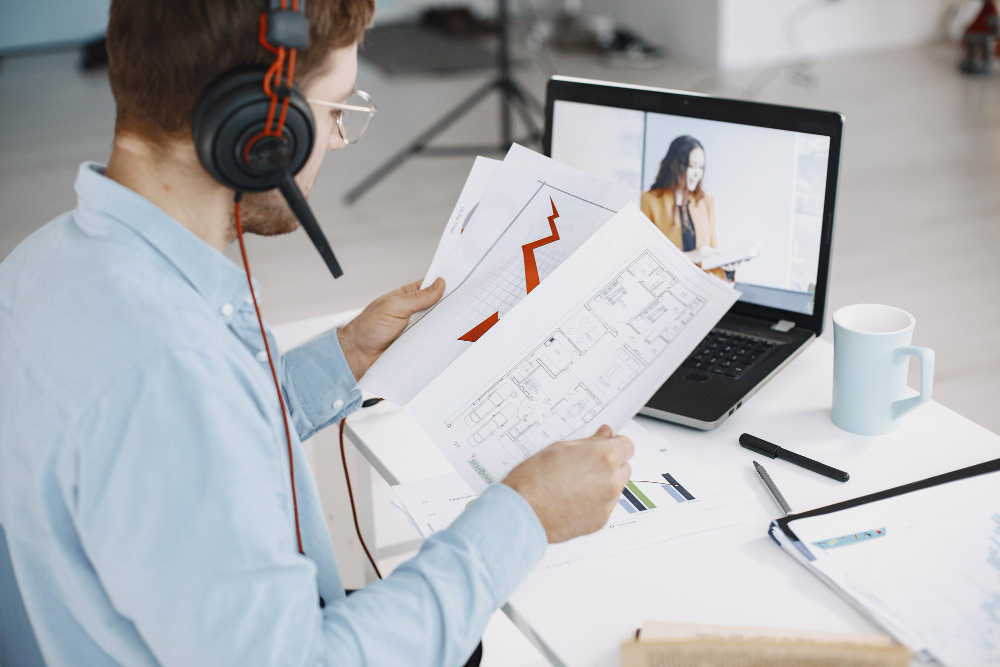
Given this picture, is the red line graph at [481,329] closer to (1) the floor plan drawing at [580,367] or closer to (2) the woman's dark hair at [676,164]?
(1) the floor plan drawing at [580,367]

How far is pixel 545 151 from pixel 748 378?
448 mm

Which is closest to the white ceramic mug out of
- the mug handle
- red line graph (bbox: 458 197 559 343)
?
the mug handle

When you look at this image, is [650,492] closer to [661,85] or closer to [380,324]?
[380,324]

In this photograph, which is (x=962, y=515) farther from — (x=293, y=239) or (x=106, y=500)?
(x=293, y=239)

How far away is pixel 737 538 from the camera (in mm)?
894

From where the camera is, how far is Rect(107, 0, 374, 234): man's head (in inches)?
28.2

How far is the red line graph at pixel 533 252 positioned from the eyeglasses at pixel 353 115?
21cm

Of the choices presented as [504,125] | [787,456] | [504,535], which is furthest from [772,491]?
[504,125]

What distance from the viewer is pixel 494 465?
2.92 feet

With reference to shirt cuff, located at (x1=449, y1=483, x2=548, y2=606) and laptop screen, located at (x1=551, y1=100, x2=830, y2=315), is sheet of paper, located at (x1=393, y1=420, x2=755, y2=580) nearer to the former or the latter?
shirt cuff, located at (x1=449, y1=483, x2=548, y2=606)

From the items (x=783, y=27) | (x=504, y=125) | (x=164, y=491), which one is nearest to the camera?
(x=164, y=491)

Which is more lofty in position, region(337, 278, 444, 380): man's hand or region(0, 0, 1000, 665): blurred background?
region(337, 278, 444, 380): man's hand

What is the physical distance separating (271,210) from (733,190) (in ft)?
1.97

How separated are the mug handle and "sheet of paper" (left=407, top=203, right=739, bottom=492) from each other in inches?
7.8
